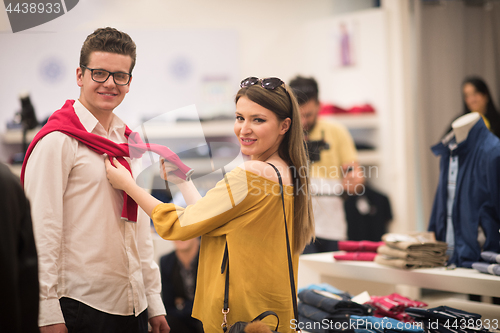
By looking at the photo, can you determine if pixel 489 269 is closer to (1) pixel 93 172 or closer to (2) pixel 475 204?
(2) pixel 475 204

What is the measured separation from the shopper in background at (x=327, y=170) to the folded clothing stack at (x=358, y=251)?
50cm

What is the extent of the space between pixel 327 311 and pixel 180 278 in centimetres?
108

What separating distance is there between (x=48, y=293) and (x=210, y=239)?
0.49 m

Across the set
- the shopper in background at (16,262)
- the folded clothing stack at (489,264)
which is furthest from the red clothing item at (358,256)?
the shopper in background at (16,262)

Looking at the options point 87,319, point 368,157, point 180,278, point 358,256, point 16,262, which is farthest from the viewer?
point 368,157

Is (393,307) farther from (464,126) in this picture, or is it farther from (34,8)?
(34,8)

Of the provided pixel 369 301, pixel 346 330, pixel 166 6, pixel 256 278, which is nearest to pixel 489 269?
pixel 369 301

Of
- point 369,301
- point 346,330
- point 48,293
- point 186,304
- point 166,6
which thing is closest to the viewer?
point 48,293

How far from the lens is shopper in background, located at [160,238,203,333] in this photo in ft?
8.96

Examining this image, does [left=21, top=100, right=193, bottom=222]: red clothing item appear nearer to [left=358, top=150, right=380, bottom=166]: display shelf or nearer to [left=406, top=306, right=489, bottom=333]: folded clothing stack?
[left=406, top=306, right=489, bottom=333]: folded clothing stack

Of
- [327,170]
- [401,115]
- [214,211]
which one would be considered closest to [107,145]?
[214,211]

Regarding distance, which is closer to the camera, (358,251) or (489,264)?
(489,264)

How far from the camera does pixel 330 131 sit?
3381 mm

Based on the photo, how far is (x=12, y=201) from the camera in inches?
34.1
